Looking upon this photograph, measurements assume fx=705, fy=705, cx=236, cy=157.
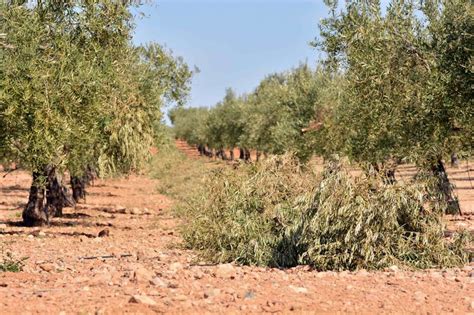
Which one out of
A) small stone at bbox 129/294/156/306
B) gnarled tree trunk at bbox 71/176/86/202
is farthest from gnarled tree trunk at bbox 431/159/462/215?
gnarled tree trunk at bbox 71/176/86/202

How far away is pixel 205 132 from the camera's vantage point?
293 ft

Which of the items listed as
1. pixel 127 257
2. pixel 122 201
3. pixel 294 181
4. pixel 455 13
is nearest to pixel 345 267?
pixel 294 181

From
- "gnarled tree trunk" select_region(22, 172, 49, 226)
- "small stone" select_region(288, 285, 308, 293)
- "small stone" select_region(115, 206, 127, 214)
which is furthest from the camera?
"small stone" select_region(115, 206, 127, 214)

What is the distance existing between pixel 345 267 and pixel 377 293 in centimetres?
288

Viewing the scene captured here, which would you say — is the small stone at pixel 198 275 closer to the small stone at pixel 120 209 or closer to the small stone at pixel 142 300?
the small stone at pixel 142 300

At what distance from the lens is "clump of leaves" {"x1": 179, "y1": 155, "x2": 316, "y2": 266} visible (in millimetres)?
13375

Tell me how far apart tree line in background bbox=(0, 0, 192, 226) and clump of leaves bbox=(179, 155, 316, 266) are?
13.2 ft


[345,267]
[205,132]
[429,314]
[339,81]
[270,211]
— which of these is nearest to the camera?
[429,314]

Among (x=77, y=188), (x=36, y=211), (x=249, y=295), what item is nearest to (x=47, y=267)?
(x=249, y=295)

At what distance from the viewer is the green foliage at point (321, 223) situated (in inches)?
482

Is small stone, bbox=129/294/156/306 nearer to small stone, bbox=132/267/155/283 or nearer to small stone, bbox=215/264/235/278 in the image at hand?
small stone, bbox=132/267/155/283

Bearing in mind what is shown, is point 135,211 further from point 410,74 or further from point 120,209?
point 410,74

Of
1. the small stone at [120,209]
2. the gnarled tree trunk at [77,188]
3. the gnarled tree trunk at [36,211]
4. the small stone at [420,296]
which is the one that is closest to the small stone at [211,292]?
the small stone at [420,296]

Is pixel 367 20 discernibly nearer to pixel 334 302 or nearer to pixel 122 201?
pixel 334 302
